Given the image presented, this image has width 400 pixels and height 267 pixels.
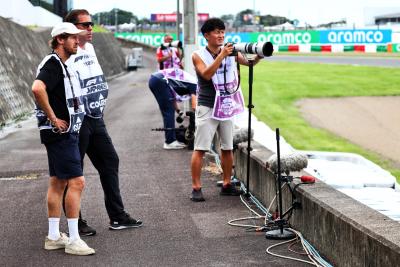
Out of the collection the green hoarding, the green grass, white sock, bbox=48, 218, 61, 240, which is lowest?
the green grass

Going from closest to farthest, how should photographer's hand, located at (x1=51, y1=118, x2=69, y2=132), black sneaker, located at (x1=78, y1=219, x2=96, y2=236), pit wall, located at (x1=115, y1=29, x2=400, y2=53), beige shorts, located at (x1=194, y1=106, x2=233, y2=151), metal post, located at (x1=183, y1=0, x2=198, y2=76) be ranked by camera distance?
photographer's hand, located at (x1=51, y1=118, x2=69, y2=132) → black sneaker, located at (x1=78, y1=219, x2=96, y2=236) → beige shorts, located at (x1=194, y1=106, x2=233, y2=151) → metal post, located at (x1=183, y1=0, x2=198, y2=76) → pit wall, located at (x1=115, y1=29, x2=400, y2=53)

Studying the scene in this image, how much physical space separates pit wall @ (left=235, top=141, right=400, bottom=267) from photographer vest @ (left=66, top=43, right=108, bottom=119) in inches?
79.3

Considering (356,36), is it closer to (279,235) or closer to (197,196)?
(197,196)

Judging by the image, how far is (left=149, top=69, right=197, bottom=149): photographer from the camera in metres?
14.1

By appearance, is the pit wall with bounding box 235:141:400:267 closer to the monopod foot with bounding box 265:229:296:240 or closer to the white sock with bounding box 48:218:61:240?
the monopod foot with bounding box 265:229:296:240

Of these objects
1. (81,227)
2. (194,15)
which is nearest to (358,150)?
(194,15)

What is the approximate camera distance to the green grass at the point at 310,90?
68.0 ft

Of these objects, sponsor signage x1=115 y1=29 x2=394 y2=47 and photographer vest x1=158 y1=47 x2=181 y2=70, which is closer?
photographer vest x1=158 y1=47 x2=181 y2=70

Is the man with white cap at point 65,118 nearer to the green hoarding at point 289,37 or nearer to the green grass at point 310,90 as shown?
the green grass at point 310,90

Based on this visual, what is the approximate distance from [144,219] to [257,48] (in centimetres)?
211

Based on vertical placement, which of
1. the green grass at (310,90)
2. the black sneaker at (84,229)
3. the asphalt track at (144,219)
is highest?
the black sneaker at (84,229)

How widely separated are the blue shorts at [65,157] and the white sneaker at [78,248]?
22.3 inches

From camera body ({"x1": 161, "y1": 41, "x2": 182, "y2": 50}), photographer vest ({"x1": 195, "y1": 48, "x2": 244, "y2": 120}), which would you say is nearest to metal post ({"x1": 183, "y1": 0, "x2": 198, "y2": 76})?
camera body ({"x1": 161, "y1": 41, "x2": 182, "y2": 50})

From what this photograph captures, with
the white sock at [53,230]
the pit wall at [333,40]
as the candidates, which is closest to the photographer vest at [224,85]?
the white sock at [53,230]
